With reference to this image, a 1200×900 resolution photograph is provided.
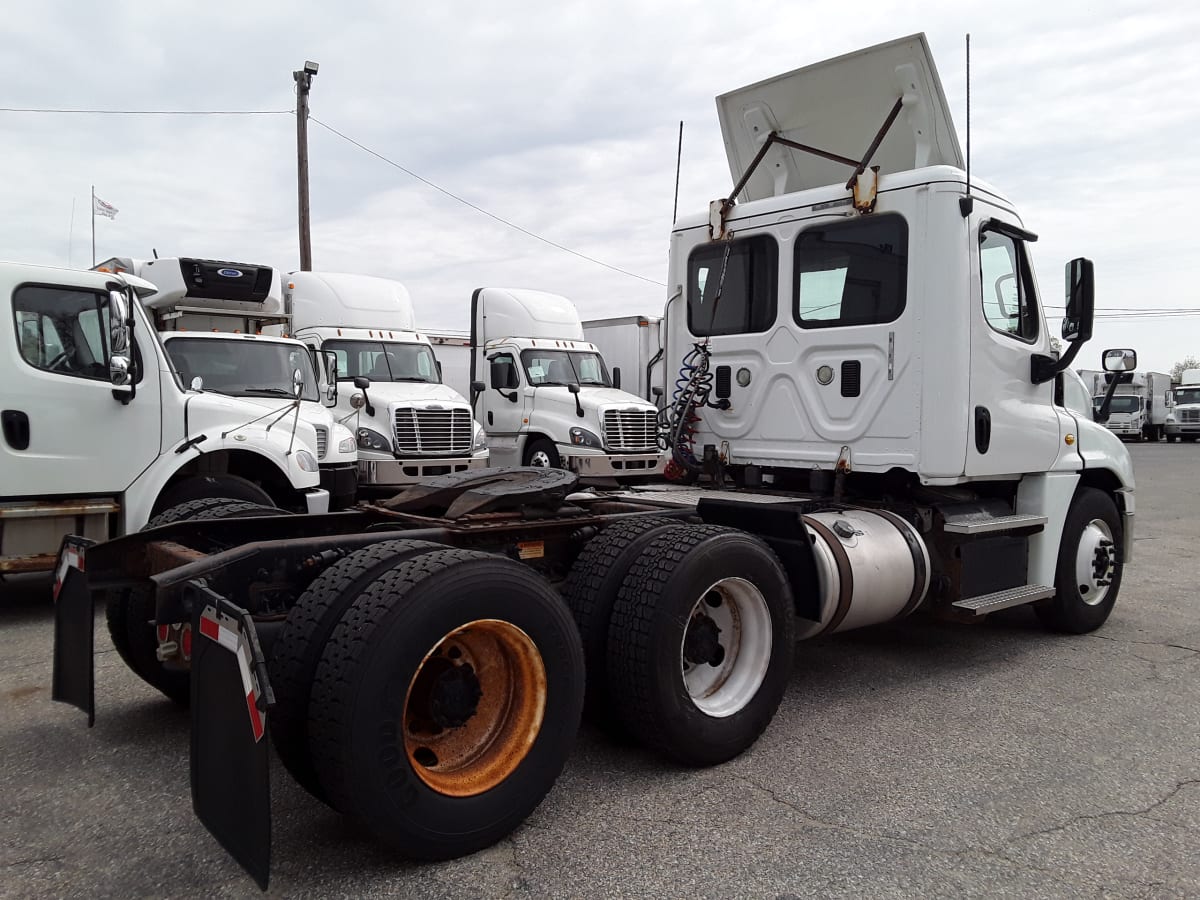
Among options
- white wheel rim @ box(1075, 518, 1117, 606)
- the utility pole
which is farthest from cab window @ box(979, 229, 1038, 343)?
the utility pole

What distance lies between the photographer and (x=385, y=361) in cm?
1255

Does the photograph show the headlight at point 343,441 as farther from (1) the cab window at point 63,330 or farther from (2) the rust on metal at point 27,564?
(2) the rust on metal at point 27,564

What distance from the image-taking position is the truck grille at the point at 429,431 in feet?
38.2

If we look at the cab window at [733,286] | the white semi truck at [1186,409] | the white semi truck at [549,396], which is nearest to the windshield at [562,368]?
the white semi truck at [549,396]

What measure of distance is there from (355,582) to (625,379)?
50.5ft

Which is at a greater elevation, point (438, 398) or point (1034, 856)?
point (438, 398)

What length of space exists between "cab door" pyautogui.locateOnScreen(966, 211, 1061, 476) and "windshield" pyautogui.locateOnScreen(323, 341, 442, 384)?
28.6 ft

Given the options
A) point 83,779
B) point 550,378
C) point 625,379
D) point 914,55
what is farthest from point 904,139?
point 625,379

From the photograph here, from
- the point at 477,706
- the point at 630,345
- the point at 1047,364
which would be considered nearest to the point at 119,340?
the point at 477,706

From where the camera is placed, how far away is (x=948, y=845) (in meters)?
3.21

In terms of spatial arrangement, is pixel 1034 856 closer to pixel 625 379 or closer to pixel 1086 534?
pixel 1086 534

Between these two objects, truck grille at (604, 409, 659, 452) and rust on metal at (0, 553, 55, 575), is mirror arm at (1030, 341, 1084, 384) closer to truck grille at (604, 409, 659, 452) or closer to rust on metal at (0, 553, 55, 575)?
rust on metal at (0, 553, 55, 575)

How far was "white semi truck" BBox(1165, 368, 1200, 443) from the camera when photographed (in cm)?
3972

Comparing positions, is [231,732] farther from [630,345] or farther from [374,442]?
[630,345]
